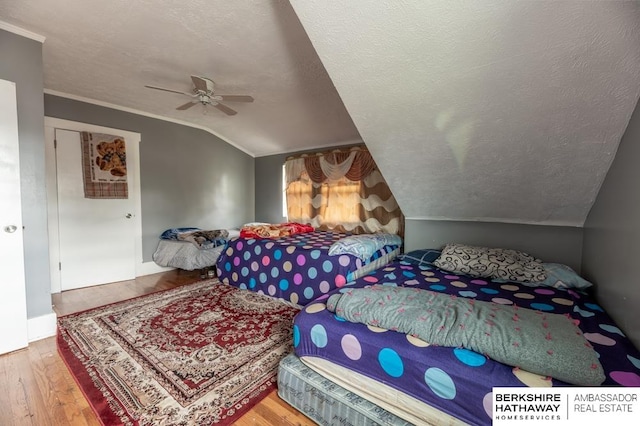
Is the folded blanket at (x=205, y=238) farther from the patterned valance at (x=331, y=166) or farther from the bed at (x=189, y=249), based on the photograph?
the patterned valance at (x=331, y=166)

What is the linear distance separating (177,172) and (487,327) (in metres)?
4.48

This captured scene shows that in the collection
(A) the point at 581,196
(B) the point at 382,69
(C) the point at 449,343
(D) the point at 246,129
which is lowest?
(C) the point at 449,343

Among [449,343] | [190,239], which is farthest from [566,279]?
[190,239]

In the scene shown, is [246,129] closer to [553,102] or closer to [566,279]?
[553,102]

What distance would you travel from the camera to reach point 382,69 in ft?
5.26

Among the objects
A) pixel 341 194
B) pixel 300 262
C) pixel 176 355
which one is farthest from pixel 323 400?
pixel 341 194

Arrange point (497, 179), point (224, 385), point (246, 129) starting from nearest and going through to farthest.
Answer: point (224, 385) → point (497, 179) → point (246, 129)

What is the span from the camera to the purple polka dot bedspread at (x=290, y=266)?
99.3 inches

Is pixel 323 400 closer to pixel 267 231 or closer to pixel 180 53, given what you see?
pixel 267 231

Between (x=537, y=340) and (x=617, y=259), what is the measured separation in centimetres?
95

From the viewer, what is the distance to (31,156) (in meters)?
2.12

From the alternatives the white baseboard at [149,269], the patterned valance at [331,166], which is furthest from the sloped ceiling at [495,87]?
the white baseboard at [149,269]

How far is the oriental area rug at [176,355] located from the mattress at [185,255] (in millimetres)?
766

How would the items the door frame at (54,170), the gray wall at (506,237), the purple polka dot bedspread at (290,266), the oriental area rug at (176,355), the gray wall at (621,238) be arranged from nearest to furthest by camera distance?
the gray wall at (621,238) → the oriental area rug at (176,355) → the gray wall at (506,237) → the purple polka dot bedspread at (290,266) → the door frame at (54,170)
